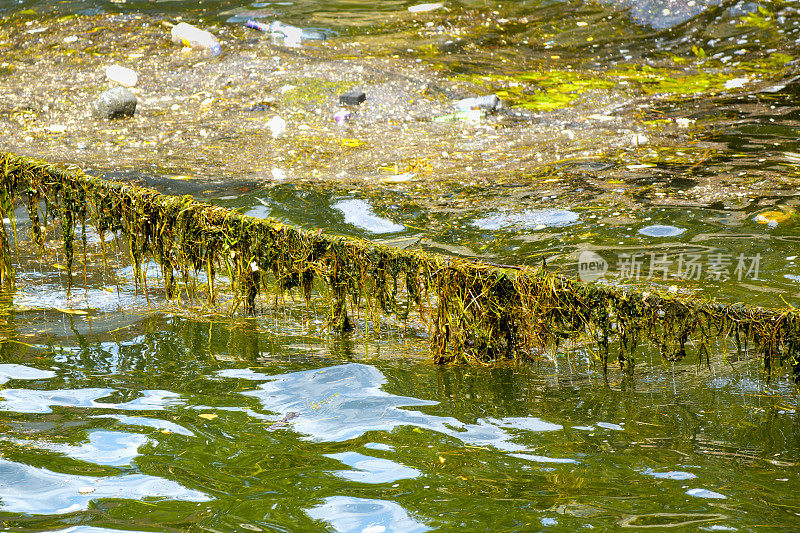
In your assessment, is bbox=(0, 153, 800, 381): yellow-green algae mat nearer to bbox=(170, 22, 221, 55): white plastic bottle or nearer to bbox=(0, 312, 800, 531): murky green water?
bbox=(0, 312, 800, 531): murky green water

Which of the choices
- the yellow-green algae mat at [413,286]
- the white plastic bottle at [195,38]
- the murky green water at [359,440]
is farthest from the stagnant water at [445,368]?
the white plastic bottle at [195,38]

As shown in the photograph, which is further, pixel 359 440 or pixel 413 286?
pixel 413 286

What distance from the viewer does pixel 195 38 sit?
912 centimetres

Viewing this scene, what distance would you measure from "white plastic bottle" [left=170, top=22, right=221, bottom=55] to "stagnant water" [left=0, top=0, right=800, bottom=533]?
0.40 m

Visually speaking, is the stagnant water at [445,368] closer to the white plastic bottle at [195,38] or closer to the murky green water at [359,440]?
the murky green water at [359,440]

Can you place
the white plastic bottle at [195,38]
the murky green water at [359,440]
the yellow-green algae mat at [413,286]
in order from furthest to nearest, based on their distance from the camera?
1. the white plastic bottle at [195,38]
2. the yellow-green algae mat at [413,286]
3. the murky green water at [359,440]

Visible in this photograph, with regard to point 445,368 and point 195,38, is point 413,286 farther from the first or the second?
point 195,38

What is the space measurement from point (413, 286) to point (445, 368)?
0.45 meters

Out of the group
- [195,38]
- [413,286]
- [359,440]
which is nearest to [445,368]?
[413,286]

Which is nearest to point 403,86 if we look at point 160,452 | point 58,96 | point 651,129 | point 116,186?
point 651,129

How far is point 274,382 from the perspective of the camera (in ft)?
12.3

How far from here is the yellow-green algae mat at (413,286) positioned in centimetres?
336

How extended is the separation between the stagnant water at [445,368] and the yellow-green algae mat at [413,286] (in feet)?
0.74

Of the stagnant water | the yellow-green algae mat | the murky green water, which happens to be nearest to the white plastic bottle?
the stagnant water
